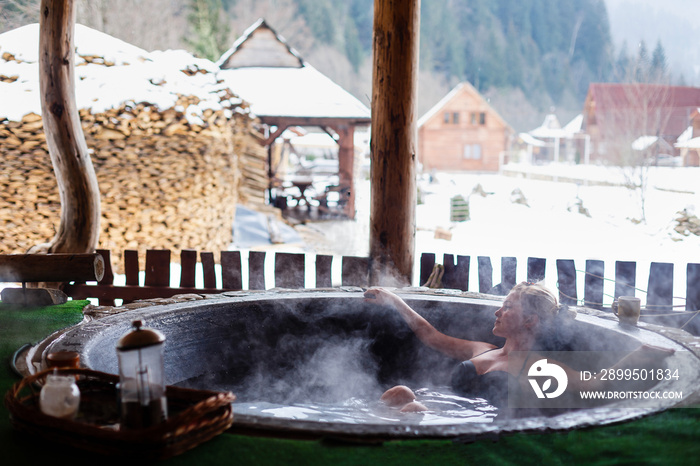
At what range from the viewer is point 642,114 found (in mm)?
7598

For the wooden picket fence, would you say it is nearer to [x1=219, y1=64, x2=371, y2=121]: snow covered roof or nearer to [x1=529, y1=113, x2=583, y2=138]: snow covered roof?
[x1=219, y1=64, x2=371, y2=121]: snow covered roof

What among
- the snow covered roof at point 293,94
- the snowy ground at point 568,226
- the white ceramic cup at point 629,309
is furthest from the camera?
the snow covered roof at point 293,94

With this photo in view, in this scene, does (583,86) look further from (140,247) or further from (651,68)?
(140,247)

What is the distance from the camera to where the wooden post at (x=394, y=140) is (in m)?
3.37

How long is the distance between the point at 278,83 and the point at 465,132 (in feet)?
36.6

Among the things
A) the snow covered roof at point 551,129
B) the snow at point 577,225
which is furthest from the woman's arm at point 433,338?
the snow covered roof at point 551,129

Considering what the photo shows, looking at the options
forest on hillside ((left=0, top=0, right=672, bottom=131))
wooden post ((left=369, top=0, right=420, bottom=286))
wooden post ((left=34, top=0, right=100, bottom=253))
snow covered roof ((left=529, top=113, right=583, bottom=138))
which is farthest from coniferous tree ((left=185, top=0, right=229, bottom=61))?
wooden post ((left=369, top=0, right=420, bottom=286))

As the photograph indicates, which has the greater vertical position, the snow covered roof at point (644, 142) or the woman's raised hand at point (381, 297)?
the snow covered roof at point (644, 142)

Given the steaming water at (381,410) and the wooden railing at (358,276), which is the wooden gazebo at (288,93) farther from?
the steaming water at (381,410)

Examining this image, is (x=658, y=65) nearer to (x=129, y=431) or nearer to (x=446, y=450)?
(x=446, y=450)

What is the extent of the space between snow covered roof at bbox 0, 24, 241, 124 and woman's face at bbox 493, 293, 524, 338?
626cm

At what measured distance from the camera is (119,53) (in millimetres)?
8078

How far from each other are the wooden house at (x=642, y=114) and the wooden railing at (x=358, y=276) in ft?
13.3

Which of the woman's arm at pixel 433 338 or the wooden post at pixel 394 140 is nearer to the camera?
the woman's arm at pixel 433 338
